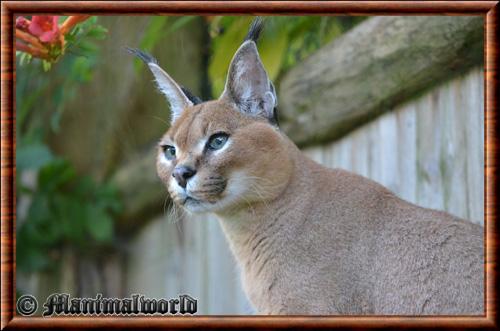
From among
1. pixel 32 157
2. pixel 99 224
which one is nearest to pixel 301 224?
pixel 99 224

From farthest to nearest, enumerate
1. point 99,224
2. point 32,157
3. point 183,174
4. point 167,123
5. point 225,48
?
point 99,224
point 32,157
point 225,48
point 167,123
point 183,174

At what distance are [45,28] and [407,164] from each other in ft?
9.21

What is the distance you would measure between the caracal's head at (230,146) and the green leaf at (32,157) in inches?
124

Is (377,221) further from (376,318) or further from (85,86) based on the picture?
(85,86)

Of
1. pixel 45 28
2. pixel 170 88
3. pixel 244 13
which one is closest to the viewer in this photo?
pixel 244 13

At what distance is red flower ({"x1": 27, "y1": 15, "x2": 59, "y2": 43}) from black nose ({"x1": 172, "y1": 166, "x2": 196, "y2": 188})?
108 cm

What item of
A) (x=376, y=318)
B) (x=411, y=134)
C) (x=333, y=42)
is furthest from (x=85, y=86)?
(x=376, y=318)

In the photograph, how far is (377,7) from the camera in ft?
13.6

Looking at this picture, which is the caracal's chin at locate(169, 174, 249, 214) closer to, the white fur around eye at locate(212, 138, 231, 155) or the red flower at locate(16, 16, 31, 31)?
the white fur around eye at locate(212, 138, 231, 155)

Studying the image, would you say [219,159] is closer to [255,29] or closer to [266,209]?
[266,209]

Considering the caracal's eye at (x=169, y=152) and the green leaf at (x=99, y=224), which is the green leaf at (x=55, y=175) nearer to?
the green leaf at (x=99, y=224)

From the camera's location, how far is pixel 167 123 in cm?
621

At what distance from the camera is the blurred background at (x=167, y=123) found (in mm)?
5570

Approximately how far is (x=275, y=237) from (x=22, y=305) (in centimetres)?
144
